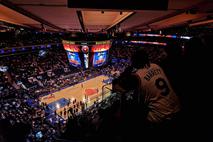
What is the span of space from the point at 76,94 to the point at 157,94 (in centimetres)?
1764

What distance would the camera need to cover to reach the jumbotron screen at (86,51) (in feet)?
34.2

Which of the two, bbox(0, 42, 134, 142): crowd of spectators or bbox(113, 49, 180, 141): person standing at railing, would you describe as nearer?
bbox(113, 49, 180, 141): person standing at railing

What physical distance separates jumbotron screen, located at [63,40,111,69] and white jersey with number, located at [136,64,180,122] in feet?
26.8

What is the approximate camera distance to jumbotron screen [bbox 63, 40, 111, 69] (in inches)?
411

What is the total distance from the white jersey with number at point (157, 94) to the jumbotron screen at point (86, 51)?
26.8ft

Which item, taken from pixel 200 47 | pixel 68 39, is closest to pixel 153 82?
pixel 200 47

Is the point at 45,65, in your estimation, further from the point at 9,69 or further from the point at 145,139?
the point at 145,139

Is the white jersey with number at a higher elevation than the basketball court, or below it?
higher

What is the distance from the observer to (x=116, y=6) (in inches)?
97.7

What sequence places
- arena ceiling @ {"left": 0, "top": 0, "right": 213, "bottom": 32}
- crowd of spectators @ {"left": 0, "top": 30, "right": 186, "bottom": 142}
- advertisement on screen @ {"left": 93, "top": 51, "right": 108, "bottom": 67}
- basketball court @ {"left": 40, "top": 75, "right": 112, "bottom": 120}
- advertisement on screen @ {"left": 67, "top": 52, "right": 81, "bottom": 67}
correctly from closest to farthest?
arena ceiling @ {"left": 0, "top": 0, "right": 213, "bottom": 32} → crowd of spectators @ {"left": 0, "top": 30, "right": 186, "bottom": 142} → advertisement on screen @ {"left": 67, "top": 52, "right": 81, "bottom": 67} → advertisement on screen @ {"left": 93, "top": 51, "right": 108, "bottom": 67} → basketball court @ {"left": 40, "top": 75, "right": 112, "bottom": 120}

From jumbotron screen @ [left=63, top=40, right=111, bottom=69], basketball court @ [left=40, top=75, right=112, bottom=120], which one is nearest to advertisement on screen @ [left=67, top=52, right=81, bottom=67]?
jumbotron screen @ [left=63, top=40, right=111, bottom=69]

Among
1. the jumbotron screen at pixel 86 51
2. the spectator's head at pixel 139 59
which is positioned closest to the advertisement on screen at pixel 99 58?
the jumbotron screen at pixel 86 51

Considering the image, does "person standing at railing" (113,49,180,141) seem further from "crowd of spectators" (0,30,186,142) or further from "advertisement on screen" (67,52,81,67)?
"advertisement on screen" (67,52,81,67)

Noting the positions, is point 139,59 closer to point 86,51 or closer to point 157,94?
point 157,94
